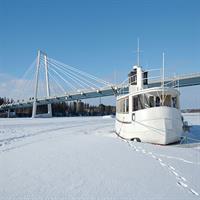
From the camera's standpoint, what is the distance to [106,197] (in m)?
4.67

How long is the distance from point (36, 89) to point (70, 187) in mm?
49900

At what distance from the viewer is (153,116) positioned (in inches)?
561

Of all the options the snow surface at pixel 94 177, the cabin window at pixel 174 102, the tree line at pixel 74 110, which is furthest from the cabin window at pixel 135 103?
the tree line at pixel 74 110

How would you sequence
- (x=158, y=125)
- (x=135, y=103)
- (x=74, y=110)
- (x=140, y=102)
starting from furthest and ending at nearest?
(x=74, y=110) → (x=135, y=103) → (x=140, y=102) → (x=158, y=125)

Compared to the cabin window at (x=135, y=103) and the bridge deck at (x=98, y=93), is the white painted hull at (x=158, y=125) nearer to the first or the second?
the cabin window at (x=135, y=103)

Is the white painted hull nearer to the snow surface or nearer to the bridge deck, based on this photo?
the snow surface

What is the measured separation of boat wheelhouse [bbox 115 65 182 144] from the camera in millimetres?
14202

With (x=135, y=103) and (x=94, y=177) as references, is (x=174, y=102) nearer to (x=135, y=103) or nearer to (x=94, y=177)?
(x=135, y=103)

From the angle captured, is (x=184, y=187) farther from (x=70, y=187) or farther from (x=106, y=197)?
(x=70, y=187)

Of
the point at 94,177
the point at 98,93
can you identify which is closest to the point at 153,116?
the point at 94,177

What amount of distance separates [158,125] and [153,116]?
437 mm

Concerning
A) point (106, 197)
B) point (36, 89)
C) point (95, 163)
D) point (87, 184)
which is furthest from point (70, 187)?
point (36, 89)

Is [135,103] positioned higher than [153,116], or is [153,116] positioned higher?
[135,103]

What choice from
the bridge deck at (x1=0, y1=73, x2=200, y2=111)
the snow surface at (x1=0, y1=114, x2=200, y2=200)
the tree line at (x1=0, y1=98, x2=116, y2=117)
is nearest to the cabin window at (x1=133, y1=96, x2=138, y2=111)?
the snow surface at (x1=0, y1=114, x2=200, y2=200)
